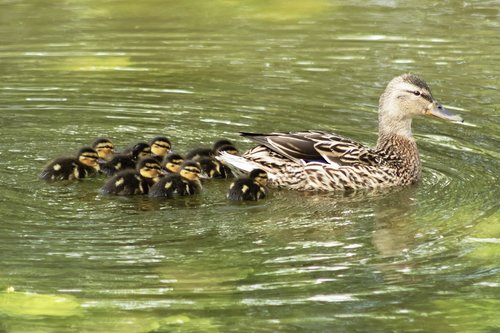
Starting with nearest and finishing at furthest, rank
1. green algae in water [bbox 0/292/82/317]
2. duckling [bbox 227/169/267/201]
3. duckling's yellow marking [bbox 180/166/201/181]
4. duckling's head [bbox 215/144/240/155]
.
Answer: green algae in water [bbox 0/292/82/317] < duckling [bbox 227/169/267/201] < duckling's yellow marking [bbox 180/166/201/181] < duckling's head [bbox 215/144/240/155]

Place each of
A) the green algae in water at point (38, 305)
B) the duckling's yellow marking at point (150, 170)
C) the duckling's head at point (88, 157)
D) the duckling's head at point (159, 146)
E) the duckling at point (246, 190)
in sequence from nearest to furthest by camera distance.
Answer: the green algae in water at point (38, 305) → the duckling at point (246, 190) → the duckling's yellow marking at point (150, 170) → the duckling's head at point (88, 157) → the duckling's head at point (159, 146)

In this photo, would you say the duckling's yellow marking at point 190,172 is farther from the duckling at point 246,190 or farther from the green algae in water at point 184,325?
the green algae in water at point 184,325

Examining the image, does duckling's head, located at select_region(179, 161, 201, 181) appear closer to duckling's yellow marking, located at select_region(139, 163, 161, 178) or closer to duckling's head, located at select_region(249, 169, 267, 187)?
duckling's yellow marking, located at select_region(139, 163, 161, 178)

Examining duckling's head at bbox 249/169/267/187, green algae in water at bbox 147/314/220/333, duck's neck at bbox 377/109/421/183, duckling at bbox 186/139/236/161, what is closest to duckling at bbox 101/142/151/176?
duckling at bbox 186/139/236/161

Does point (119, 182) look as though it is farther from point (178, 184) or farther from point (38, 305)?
point (38, 305)

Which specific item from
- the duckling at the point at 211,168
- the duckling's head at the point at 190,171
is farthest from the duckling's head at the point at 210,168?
the duckling's head at the point at 190,171

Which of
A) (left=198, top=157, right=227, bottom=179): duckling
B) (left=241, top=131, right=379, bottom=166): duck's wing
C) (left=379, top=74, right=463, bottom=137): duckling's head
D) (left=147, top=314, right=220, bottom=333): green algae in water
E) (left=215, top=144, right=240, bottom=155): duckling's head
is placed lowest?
(left=198, top=157, right=227, bottom=179): duckling

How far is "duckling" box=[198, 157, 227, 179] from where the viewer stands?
757 cm

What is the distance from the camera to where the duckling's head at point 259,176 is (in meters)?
7.31

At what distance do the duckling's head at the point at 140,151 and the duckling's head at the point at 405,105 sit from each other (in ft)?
5.01

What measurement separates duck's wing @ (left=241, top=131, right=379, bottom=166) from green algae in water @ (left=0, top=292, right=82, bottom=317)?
240cm

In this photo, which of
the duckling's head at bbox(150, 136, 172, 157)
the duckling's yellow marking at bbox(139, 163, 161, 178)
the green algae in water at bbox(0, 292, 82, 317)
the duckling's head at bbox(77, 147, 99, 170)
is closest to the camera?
the green algae in water at bbox(0, 292, 82, 317)

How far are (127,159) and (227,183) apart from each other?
2.13 ft

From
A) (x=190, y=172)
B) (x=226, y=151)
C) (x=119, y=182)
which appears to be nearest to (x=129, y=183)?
(x=119, y=182)
